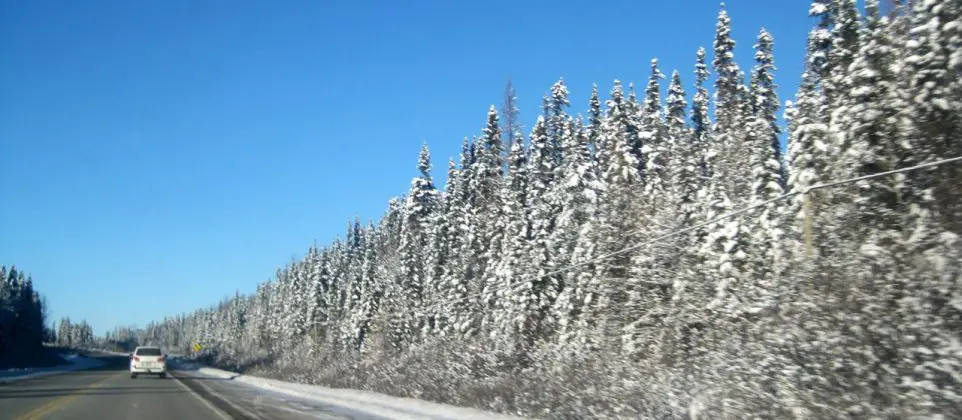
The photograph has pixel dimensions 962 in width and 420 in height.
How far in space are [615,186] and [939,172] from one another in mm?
16244

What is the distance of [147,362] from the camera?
43438mm

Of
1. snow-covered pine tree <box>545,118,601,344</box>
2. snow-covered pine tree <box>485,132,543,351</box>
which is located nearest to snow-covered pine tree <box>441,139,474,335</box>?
snow-covered pine tree <box>485,132,543,351</box>

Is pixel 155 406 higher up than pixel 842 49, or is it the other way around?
pixel 842 49

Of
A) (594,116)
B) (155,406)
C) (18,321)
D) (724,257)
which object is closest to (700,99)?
(594,116)

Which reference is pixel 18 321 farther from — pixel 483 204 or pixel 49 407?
pixel 49 407

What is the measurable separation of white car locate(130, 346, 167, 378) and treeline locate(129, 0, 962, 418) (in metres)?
7.27

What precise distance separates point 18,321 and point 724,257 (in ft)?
300

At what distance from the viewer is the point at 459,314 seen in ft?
140

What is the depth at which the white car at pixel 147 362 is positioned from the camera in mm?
43406

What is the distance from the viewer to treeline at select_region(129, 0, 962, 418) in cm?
1094

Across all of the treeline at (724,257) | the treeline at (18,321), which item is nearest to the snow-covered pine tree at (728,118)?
the treeline at (724,257)

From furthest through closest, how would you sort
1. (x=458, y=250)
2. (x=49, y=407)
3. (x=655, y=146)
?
(x=458, y=250) < (x=655, y=146) < (x=49, y=407)

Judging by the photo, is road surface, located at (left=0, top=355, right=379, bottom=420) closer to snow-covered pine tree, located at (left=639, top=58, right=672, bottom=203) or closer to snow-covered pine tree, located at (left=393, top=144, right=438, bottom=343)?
snow-covered pine tree, located at (left=639, top=58, right=672, bottom=203)

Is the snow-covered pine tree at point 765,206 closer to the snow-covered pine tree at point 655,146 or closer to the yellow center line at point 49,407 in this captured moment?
Answer: the snow-covered pine tree at point 655,146
